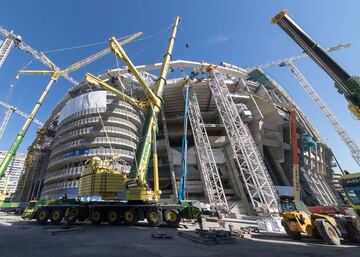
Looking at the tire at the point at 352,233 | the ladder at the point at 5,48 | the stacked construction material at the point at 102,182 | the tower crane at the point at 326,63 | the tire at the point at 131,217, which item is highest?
the ladder at the point at 5,48

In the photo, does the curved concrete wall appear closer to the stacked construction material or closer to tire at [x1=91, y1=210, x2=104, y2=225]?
the stacked construction material

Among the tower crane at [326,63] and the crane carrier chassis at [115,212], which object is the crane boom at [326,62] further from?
the crane carrier chassis at [115,212]

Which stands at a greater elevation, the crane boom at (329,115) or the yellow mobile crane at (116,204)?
the crane boom at (329,115)

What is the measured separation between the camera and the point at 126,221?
1867cm

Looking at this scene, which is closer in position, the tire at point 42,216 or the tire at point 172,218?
the tire at point 172,218

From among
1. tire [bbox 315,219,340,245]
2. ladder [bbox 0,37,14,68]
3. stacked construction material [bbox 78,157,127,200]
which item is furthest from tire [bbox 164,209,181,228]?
ladder [bbox 0,37,14,68]

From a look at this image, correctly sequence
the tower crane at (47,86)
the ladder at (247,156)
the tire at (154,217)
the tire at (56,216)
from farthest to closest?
the tower crane at (47,86) < the ladder at (247,156) < the tire at (56,216) < the tire at (154,217)

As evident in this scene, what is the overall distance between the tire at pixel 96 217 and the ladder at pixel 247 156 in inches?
871

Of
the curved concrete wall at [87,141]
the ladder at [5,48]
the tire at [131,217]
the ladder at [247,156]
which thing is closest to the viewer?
the tire at [131,217]

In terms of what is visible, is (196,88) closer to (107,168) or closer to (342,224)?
(107,168)

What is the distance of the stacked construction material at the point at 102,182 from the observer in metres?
18.3

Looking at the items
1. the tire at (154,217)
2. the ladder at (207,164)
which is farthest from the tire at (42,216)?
the ladder at (207,164)

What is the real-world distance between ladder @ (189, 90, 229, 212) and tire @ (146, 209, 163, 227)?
2186cm

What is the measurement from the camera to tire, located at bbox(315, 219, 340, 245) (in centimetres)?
1155
